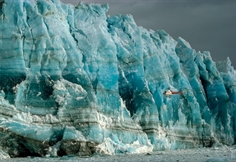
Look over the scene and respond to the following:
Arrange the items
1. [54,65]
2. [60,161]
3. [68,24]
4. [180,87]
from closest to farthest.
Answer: [60,161] < [54,65] < [68,24] < [180,87]

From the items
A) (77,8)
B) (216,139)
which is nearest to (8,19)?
(77,8)

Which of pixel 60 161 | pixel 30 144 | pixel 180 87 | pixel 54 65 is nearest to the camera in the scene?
pixel 60 161

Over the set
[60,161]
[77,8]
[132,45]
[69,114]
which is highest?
[77,8]

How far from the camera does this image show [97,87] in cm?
2019

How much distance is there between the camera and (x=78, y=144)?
1752cm

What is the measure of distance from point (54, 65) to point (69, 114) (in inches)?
86.1

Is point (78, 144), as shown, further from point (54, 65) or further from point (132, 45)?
point (132, 45)

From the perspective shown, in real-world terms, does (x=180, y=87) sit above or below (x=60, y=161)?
above

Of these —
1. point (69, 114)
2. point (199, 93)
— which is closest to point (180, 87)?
point (199, 93)

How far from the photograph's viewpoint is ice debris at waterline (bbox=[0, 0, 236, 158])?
17.8 metres

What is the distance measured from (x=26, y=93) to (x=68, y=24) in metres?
4.39

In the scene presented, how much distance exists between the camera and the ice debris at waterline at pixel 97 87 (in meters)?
17.8

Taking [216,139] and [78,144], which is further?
[216,139]

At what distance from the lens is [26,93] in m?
18.4
